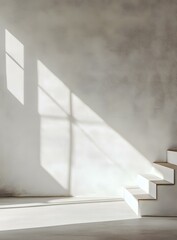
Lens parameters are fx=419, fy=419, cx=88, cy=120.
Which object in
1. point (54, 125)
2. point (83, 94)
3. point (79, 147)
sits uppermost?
point (83, 94)

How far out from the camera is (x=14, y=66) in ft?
17.8

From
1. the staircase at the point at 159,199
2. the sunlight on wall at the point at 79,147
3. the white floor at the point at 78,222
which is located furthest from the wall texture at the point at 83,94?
the staircase at the point at 159,199

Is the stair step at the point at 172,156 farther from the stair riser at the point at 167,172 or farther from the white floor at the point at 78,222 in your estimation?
the white floor at the point at 78,222

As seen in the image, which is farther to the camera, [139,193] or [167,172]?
[139,193]

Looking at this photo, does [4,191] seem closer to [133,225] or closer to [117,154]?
[117,154]

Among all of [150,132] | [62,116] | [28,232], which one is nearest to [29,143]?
[62,116]

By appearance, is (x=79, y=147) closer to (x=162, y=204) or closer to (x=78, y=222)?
(x=162, y=204)

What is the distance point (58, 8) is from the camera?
543cm

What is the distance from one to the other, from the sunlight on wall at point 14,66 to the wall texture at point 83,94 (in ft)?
0.04

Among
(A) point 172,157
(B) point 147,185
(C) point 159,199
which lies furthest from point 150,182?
(A) point 172,157

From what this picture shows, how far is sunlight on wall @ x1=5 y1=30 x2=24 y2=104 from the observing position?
5.40 m

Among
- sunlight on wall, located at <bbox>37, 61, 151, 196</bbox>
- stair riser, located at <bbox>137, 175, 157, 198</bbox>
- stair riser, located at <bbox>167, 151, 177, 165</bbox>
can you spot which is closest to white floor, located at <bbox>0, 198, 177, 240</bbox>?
stair riser, located at <bbox>137, 175, 157, 198</bbox>

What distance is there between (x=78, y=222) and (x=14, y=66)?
8.00ft

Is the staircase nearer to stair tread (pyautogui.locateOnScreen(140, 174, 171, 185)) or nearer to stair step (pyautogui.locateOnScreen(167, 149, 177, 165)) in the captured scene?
stair tread (pyautogui.locateOnScreen(140, 174, 171, 185))
